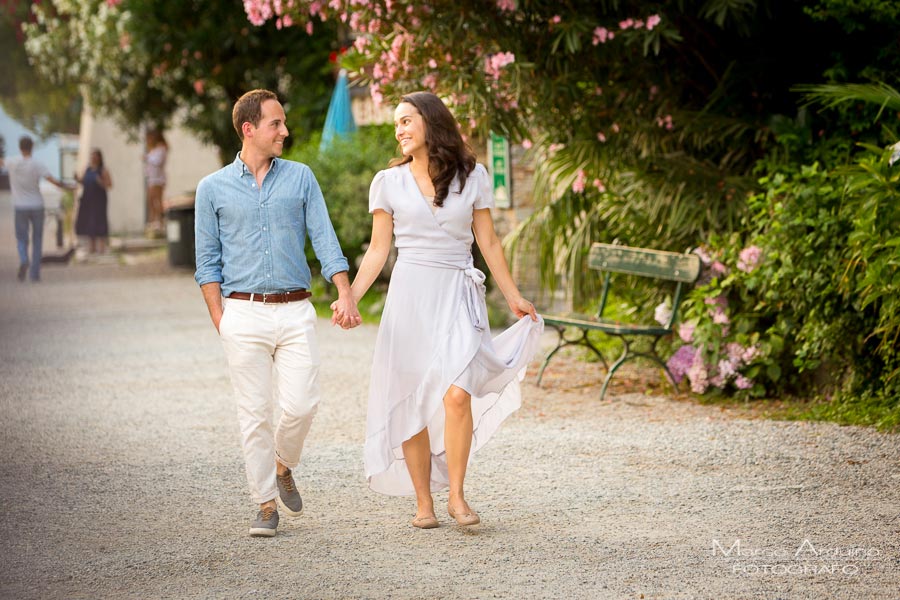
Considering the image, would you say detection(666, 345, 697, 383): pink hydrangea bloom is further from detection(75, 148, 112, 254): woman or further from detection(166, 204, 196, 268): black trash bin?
detection(75, 148, 112, 254): woman

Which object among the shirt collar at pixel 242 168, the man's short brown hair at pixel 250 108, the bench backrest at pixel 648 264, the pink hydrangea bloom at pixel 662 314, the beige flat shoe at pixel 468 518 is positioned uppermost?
the man's short brown hair at pixel 250 108

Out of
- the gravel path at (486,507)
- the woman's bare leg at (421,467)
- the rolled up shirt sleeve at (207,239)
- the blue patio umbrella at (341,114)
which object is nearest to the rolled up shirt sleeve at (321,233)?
the rolled up shirt sleeve at (207,239)

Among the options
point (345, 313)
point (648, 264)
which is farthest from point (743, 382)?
point (345, 313)

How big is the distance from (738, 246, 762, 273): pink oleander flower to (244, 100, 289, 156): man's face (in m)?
3.85

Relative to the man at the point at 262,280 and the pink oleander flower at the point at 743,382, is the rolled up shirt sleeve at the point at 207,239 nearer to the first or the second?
the man at the point at 262,280

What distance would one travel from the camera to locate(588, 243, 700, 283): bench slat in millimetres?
8664

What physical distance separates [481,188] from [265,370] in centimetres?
119

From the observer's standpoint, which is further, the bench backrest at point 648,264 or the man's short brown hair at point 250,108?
the bench backrest at point 648,264

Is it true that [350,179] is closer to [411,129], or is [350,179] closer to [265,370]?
[411,129]

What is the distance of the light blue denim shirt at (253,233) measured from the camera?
532 centimetres

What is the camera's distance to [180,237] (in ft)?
67.6

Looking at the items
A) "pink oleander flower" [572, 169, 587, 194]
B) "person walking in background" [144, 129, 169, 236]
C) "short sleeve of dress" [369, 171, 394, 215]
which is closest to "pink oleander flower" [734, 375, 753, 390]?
"pink oleander flower" [572, 169, 587, 194]

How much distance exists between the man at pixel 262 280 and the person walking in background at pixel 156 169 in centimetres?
1996

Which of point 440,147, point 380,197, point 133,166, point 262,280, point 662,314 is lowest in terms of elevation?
point 133,166
